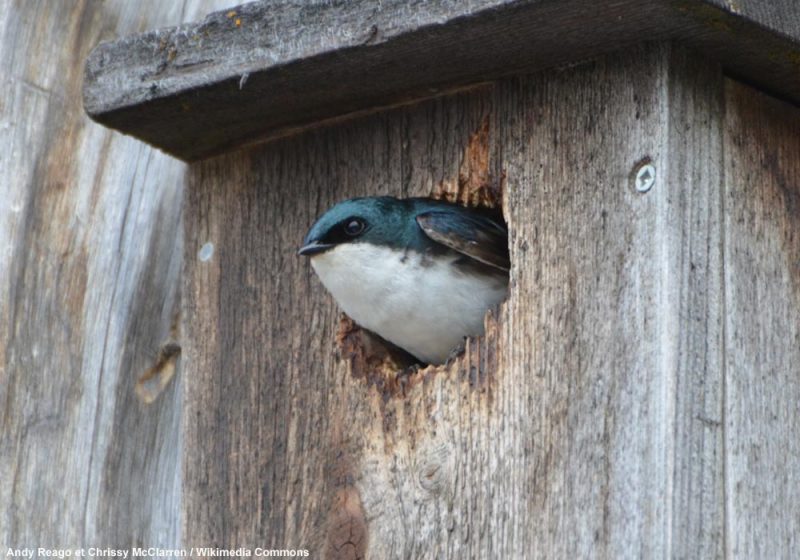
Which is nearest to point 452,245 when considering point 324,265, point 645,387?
point 324,265

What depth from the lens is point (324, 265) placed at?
9.87 feet

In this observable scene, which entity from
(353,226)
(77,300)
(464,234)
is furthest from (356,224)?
(77,300)

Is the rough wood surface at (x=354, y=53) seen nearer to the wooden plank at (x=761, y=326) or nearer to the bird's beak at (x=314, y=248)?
the wooden plank at (x=761, y=326)

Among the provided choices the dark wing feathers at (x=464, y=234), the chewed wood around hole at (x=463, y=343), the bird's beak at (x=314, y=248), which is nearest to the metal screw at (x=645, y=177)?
the chewed wood around hole at (x=463, y=343)

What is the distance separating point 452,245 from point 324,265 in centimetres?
28

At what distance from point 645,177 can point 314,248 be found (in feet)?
2.32

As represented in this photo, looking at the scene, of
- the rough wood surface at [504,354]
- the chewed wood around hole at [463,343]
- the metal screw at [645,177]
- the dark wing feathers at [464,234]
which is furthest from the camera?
the dark wing feathers at [464,234]

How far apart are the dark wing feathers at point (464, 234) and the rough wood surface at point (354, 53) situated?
260mm

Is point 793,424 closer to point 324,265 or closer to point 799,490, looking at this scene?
point 799,490

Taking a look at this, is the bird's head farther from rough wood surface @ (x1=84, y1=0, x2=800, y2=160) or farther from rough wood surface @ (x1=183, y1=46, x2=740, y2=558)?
rough wood surface @ (x1=84, y1=0, x2=800, y2=160)

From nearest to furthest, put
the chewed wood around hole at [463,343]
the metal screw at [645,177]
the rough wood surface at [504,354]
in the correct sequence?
the rough wood surface at [504,354]
the metal screw at [645,177]
the chewed wood around hole at [463,343]

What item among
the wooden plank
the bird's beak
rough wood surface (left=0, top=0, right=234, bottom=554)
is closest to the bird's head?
the bird's beak

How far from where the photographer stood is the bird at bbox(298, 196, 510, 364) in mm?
3039

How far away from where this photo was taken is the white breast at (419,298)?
312 centimetres
